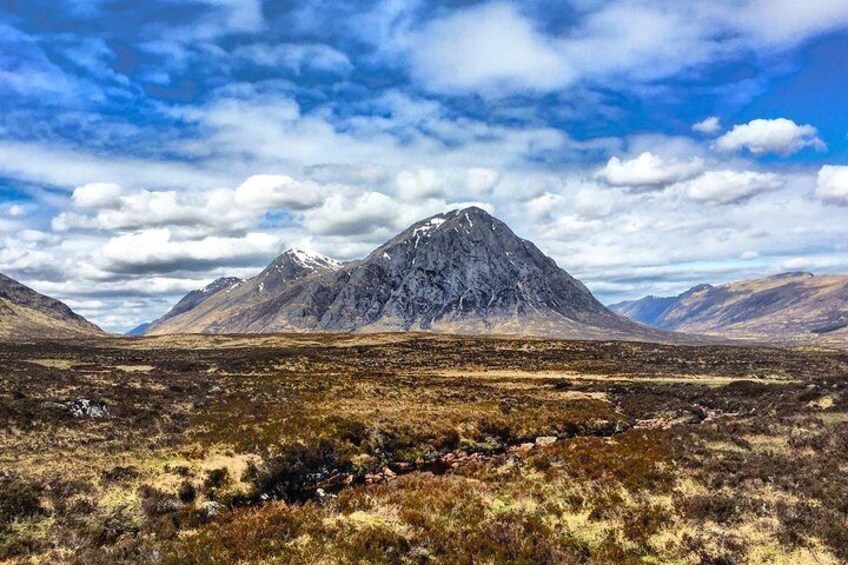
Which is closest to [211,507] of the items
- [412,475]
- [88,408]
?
[412,475]

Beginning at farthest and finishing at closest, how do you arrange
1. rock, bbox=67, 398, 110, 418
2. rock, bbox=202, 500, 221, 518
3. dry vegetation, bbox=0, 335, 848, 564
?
rock, bbox=67, 398, 110, 418 → rock, bbox=202, 500, 221, 518 → dry vegetation, bbox=0, 335, 848, 564

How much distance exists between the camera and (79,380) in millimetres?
50719

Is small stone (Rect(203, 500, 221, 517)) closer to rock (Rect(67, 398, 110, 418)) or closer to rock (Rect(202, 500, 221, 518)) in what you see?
rock (Rect(202, 500, 221, 518))

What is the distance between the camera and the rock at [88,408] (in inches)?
1344

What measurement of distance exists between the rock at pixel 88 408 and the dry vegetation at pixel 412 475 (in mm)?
225

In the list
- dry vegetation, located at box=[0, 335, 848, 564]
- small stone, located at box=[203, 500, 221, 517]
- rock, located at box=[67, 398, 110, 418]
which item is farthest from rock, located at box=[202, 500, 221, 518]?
rock, located at box=[67, 398, 110, 418]

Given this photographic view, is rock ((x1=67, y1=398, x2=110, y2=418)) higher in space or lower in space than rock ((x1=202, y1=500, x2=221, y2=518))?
higher

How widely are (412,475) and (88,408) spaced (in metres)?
23.1

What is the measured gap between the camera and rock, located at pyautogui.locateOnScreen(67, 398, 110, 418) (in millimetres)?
34125

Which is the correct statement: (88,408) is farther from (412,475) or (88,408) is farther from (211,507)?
(412,475)

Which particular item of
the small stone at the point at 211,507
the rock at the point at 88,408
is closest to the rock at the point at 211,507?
the small stone at the point at 211,507

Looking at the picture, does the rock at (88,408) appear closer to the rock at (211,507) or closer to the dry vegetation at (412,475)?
the dry vegetation at (412,475)

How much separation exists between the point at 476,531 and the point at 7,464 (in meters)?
20.2

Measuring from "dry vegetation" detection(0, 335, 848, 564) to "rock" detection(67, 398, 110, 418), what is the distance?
23cm
